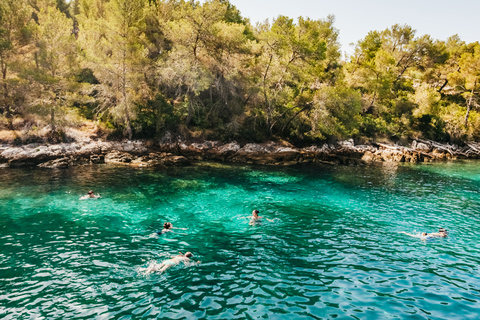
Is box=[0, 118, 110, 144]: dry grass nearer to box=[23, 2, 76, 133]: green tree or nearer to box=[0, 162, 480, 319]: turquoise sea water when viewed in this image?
box=[23, 2, 76, 133]: green tree

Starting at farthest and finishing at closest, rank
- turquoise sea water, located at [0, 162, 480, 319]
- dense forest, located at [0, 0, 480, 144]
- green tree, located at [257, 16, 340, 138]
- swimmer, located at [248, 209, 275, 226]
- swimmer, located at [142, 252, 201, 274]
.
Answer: green tree, located at [257, 16, 340, 138], dense forest, located at [0, 0, 480, 144], swimmer, located at [248, 209, 275, 226], swimmer, located at [142, 252, 201, 274], turquoise sea water, located at [0, 162, 480, 319]

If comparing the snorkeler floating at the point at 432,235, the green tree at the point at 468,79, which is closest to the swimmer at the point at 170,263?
the snorkeler floating at the point at 432,235

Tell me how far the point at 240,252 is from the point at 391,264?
25.9 ft

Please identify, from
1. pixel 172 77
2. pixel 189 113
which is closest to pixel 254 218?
pixel 172 77

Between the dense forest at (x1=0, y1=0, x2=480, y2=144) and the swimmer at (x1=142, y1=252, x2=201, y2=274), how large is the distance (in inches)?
1163

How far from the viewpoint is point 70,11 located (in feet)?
235

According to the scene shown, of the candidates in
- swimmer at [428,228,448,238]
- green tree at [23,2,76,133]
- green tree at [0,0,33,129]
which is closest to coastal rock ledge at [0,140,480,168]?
green tree at [23,2,76,133]

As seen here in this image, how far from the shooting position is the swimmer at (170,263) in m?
Result: 12.4

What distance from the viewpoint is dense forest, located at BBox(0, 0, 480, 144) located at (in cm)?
3512

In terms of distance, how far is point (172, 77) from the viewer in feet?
124

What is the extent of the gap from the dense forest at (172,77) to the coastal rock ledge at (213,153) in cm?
244

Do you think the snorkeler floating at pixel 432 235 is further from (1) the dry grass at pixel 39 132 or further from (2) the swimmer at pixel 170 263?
(1) the dry grass at pixel 39 132

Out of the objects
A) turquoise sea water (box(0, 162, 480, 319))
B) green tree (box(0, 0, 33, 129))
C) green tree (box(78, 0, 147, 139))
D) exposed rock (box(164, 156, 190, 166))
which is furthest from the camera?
exposed rock (box(164, 156, 190, 166))

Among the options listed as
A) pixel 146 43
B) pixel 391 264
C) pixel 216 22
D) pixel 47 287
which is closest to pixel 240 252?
pixel 391 264
